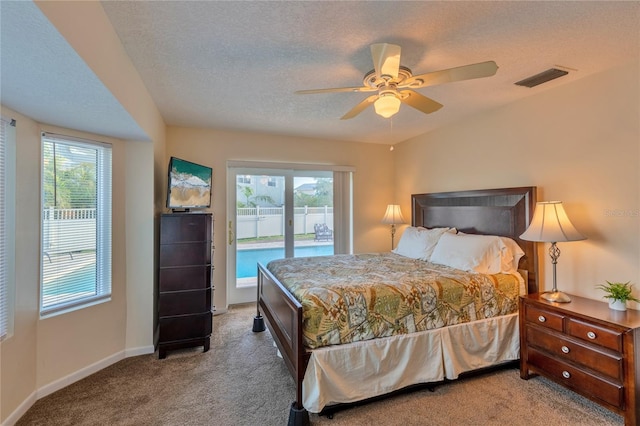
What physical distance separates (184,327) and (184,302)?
245 mm

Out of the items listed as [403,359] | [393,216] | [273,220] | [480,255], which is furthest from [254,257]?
[480,255]

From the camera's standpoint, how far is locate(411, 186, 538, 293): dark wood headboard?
283cm

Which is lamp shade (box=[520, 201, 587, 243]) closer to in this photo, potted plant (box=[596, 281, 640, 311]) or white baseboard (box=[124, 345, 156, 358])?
potted plant (box=[596, 281, 640, 311])

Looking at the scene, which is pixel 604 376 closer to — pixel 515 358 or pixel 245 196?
pixel 515 358

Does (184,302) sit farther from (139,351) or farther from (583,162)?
(583,162)

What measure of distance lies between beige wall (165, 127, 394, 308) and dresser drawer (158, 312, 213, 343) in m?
1.14

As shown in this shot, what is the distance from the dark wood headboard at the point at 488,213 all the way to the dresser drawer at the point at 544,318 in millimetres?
527

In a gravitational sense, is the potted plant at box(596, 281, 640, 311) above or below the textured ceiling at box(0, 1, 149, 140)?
below

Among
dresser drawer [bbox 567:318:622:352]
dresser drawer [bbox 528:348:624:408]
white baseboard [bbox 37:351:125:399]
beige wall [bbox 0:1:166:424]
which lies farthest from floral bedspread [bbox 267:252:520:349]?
Answer: white baseboard [bbox 37:351:125:399]

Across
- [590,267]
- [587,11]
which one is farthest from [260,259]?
[587,11]

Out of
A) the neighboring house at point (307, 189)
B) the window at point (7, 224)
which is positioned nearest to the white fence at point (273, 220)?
the neighboring house at point (307, 189)

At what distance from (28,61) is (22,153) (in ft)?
3.53

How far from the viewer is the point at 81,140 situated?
253cm

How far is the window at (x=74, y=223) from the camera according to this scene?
234cm
